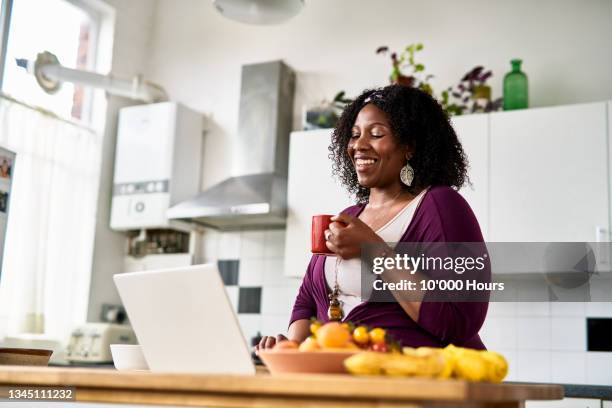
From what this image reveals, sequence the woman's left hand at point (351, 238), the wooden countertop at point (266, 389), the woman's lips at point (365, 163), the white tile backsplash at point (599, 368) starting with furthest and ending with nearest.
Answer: the white tile backsplash at point (599, 368), the woman's lips at point (365, 163), the woman's left hand at point (351, 238), the wooden countertop at point (266, 389)

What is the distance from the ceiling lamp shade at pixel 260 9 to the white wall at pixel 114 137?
61.6 inches

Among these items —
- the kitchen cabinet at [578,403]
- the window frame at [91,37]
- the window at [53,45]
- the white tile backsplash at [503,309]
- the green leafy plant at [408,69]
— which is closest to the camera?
the kitchen cabinet at [578,403]

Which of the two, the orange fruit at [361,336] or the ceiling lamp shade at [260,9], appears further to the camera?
the ceiling lamp shade at [260,9]

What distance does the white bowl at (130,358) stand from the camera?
152 centimetres

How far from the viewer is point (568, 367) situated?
11.0 feet

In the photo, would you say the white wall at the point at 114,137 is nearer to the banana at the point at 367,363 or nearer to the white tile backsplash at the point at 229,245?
the white tile backsplash at the point at 229,245

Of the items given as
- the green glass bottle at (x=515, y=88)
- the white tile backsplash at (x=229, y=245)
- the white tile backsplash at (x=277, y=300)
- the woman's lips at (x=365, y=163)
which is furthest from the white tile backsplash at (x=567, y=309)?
the woman's lips at (x=365, y=163)

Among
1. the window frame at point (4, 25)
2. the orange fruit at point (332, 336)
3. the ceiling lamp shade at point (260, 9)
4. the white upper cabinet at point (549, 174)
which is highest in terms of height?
the window frame at point (4, 25)

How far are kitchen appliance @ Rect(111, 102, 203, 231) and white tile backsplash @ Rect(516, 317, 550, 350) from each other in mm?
1890

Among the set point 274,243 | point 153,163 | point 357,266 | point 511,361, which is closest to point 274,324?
point 274,243

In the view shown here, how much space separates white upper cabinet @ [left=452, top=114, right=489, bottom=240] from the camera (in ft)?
10.9

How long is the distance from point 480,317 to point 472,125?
2.07 m

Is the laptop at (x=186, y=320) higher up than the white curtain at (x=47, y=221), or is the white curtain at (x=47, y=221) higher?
the white curtain at (x=47, y=221)

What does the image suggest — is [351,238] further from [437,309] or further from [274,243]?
[274,243]
